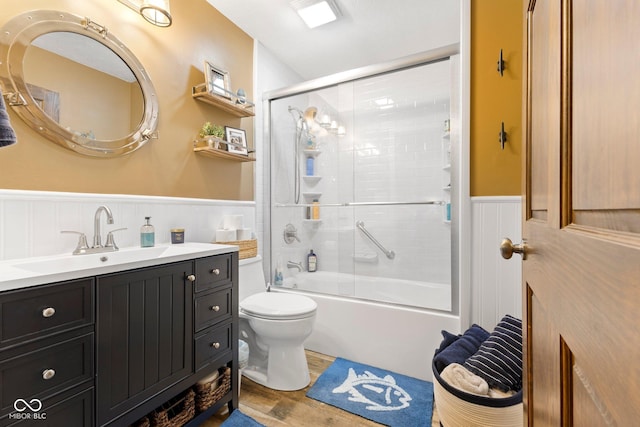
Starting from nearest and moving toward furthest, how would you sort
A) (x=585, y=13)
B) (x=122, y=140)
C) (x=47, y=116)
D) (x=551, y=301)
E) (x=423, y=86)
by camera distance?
(x=585, y=13), (x=551, y=301), (x=47, y=116), (x=122, y=140), (x=423, y=86)

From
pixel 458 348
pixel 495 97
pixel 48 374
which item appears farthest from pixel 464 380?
pixel 495 97

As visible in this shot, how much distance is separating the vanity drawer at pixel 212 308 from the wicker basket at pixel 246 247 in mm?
565

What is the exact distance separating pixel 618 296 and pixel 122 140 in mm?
1906

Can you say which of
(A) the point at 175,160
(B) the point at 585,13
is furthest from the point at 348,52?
(B) the point at 585,13

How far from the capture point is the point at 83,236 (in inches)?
54.6

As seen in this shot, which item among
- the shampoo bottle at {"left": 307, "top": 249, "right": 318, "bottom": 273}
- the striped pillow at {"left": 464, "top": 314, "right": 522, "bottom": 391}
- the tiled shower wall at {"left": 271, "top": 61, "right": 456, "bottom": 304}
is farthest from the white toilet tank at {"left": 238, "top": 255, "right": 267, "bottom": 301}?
the striped pillow at {"left": 464, "top": 314, "right": 522, "bottom": 391}

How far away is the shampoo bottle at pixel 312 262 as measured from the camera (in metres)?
2.84

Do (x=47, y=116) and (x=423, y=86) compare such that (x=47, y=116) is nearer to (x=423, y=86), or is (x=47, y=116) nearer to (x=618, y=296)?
(x=618, y=296)

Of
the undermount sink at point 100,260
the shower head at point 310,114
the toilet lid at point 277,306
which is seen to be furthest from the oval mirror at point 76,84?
the shower head at point 310,114

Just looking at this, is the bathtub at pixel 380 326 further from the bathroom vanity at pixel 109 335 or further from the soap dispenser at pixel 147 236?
the soap dispenser at pixel 147 236

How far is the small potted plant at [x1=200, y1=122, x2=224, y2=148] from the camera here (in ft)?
6.51

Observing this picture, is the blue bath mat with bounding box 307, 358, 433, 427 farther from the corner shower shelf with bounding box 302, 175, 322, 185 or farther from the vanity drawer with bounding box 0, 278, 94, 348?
the corner shower shelf with bounding box 302, 175, 322, 185

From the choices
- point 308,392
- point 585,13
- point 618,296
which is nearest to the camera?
point 618,296

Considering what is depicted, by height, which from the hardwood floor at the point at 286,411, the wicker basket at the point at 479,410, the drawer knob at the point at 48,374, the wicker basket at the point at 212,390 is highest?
the drawer knob at the point at 48,374
